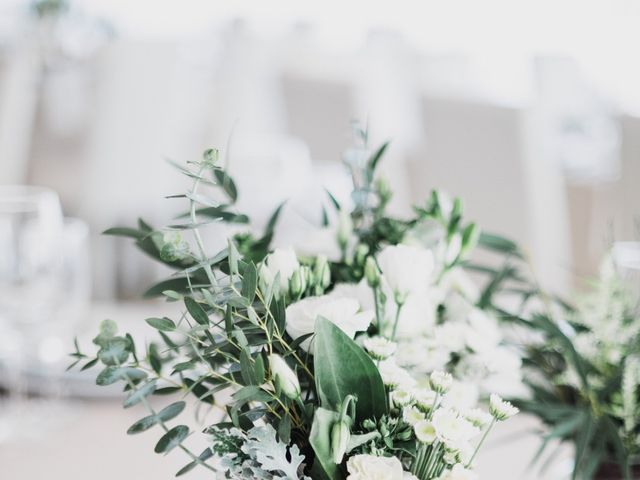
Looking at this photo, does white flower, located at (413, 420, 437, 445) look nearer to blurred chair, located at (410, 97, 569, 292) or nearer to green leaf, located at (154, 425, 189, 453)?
green leaf, located at (154, 425, 189, 453)

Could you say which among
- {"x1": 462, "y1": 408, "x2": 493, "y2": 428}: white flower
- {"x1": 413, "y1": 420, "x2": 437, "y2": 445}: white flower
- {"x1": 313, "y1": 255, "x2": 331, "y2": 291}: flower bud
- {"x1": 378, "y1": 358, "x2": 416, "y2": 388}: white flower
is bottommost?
{"x1": 413, "y1": 420, "x2": 437, "y2": 445}: white flower

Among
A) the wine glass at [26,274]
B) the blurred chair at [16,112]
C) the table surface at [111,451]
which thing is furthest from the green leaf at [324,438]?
the blurred chair at [16,112]

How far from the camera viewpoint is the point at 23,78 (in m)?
3.01

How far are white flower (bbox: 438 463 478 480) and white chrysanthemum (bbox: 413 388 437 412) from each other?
3cm

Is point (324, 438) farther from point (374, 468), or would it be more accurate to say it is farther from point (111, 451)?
point (111, 451)

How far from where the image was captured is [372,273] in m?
0.48

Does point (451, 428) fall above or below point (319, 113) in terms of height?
below

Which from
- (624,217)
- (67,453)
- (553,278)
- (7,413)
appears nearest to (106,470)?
(67,453)

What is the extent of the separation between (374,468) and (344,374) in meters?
0.06

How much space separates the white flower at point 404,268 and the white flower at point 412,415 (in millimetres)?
92

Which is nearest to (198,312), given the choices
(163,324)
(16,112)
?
(163,324)

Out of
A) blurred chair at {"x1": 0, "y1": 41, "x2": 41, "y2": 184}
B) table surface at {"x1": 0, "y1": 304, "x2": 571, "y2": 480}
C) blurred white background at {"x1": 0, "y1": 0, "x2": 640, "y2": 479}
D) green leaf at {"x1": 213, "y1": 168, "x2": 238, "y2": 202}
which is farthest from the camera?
blurred chair at {"x1": 0, "y1": 41, "x2": 41, "y2": 184}

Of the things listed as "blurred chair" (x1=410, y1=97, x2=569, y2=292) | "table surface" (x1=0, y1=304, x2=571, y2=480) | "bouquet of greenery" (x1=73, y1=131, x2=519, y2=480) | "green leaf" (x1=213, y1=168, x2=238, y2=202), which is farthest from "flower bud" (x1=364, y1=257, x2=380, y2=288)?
"blurred chair" (x1=410, y1=97, x2=569, y2=292)

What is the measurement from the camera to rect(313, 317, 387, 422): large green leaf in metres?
0.41
